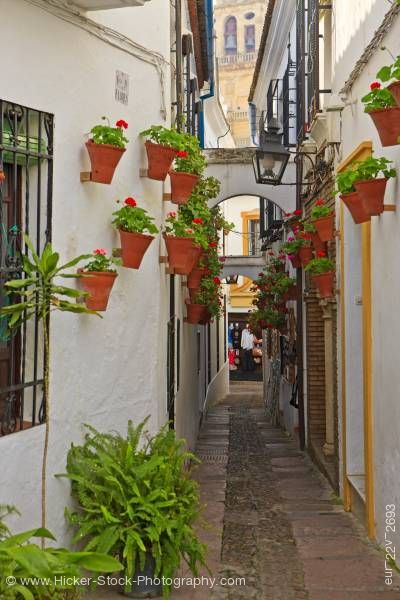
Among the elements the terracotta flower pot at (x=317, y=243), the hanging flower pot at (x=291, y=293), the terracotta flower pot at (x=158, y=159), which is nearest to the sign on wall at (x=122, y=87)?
the terracotta flower pot at (x=158, y=159)

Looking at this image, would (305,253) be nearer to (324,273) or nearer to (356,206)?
(324,273)

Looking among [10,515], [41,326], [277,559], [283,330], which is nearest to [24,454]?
[10,515]

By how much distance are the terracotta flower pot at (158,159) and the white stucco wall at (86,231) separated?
0.37ft

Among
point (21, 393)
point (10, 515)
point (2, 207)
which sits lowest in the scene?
point (10, 515)

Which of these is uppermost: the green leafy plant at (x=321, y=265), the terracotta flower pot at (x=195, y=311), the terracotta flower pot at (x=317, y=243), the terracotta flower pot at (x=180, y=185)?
the terracotta flower pot at (x=180, y=185)

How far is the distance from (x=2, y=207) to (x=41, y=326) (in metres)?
0.86

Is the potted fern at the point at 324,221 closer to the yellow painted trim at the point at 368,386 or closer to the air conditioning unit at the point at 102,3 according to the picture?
the yellow painted trim at the point at 368,386

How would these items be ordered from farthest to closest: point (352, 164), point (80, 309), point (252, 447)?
point (252, 447) → point (352, 164) → point (80, 309)

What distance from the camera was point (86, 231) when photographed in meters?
5.77

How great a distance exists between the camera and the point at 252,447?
1358 cm

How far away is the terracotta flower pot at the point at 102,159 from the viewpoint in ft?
18.4

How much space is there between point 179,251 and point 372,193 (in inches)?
79.3

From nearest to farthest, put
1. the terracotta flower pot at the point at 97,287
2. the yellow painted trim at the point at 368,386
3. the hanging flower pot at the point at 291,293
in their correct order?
the terracotta flower pot at the point at 97,287
the yellow painted trim at the point at 368,386
the hanging flower pot at the point at 291,293

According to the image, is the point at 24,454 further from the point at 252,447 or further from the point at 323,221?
the point at 252,447
